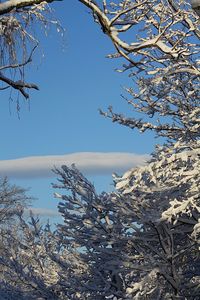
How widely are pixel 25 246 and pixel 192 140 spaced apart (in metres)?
4.95

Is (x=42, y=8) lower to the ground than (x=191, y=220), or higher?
higher

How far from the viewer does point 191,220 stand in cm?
715

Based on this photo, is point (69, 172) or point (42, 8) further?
point (69, 172)

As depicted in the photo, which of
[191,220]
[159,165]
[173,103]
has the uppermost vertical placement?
[173,103]

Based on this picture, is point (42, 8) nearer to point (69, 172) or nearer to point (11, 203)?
point (69, 172)

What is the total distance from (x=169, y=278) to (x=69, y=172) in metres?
2.84

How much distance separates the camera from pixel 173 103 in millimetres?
10336

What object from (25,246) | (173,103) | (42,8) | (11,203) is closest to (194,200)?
(42,8)

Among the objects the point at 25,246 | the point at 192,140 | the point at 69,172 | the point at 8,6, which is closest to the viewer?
the point at 8,6

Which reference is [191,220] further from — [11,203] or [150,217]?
[11,203]

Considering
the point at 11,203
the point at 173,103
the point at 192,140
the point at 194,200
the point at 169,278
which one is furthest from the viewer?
the point at 11,203

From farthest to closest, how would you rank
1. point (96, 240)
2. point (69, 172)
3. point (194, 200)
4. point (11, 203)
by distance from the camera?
point (11, 203), point (69, 172), point (96, 240), point (194, 200)

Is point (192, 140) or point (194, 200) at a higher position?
point (192, 140)

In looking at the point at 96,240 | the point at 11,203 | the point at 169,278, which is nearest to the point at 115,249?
the point at 96,240
